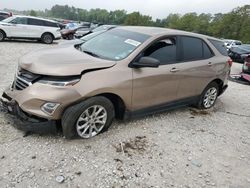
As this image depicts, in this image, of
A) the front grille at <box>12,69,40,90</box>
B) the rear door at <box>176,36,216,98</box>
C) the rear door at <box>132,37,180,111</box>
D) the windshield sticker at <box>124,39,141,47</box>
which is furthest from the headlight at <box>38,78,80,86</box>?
the rear door at <box>176,36,216,98</box>

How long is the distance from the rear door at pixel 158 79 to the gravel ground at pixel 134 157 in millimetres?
460

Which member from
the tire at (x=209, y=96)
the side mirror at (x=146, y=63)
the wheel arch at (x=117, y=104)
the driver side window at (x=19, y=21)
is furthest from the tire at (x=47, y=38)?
the side mirror at (x=146, y=63)

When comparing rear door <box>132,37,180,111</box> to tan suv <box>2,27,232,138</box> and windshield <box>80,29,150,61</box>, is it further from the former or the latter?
windshield <box>80,29,150,61</box>

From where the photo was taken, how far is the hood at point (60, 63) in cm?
373

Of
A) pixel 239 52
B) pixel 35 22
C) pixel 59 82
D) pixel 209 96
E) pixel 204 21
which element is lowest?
pixel 239 52

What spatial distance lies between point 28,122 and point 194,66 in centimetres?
314

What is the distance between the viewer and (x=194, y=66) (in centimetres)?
530

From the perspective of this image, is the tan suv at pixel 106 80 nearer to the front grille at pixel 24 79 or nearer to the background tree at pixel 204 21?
the front grille at pixel 24 79

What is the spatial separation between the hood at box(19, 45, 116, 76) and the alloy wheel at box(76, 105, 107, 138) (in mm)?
581

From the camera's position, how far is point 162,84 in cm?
474

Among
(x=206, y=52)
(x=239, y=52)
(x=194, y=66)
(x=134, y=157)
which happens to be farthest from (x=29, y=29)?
(x=134, y=157)

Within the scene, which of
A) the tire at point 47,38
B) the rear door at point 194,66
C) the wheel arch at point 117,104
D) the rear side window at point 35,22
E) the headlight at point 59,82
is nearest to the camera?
the headlight at point 59,82

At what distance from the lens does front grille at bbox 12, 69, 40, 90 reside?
3806 millimetres

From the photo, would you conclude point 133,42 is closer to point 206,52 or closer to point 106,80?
point 106,80
